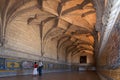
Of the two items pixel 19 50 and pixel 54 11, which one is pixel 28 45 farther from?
pixel 54 11

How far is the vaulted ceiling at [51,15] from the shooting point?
16.1m

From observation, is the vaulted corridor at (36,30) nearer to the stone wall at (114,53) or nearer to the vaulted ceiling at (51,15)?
the vaulted ceiling at (51,15)

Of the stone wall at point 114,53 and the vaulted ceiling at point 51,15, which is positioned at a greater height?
the vaulted ceiling at point 51,15

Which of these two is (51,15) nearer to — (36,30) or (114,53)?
(36,30)

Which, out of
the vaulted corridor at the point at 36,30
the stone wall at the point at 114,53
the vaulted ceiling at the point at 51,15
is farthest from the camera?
the vaulted ceiling at the point at 51,15

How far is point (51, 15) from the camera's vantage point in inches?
784

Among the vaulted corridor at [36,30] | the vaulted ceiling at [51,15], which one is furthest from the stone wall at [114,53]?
the vaulted ceiling at [51,15]

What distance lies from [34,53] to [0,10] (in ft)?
23.7

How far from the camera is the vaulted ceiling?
16094 millimetres

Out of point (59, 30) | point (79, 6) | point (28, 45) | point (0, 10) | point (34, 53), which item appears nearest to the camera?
point (0, 10)

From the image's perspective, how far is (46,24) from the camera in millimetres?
22438

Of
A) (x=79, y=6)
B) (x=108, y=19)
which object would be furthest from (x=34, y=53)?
(x=108, y=19)

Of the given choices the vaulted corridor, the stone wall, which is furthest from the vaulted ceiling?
the stone wall

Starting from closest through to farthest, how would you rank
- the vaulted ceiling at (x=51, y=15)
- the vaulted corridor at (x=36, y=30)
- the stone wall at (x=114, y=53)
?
the stone wall at (x=114, y=53), the vaulted corridor at (x=36, y=30), the vaulted ceiling at (x=51, y=15)
